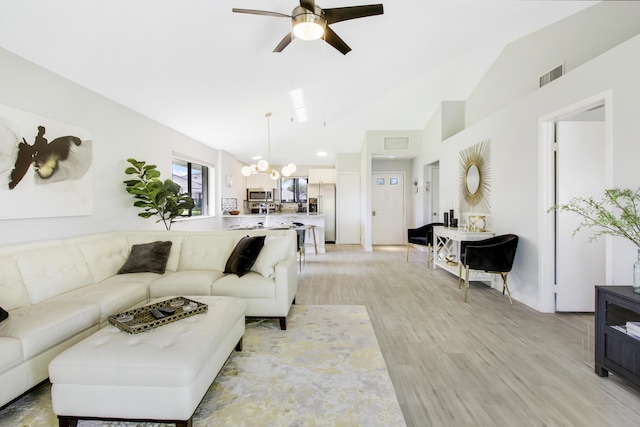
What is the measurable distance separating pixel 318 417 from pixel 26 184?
10.1ft

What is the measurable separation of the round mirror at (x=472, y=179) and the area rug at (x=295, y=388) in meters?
3.29

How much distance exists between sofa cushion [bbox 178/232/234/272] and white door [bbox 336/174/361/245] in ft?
17.6

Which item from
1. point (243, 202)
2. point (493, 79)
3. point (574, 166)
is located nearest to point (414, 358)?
point (574, 166)

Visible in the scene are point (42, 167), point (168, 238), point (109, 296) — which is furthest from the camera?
point (168, 238)

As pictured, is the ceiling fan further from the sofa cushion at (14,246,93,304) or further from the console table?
the console table

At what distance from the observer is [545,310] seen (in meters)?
3.33

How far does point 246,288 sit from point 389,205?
642cm

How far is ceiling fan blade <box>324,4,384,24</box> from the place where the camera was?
2.32 metres

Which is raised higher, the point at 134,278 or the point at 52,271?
the point at 52,271

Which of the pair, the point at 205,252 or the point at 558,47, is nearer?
the point at 205,252

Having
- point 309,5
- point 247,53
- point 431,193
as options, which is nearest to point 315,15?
point 309,5

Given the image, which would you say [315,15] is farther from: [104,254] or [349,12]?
[104,254]

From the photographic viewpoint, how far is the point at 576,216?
3229 mm

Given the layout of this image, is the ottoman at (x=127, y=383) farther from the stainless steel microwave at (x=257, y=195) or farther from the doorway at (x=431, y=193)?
the stainless steel microwave at (x=257, y=195)
